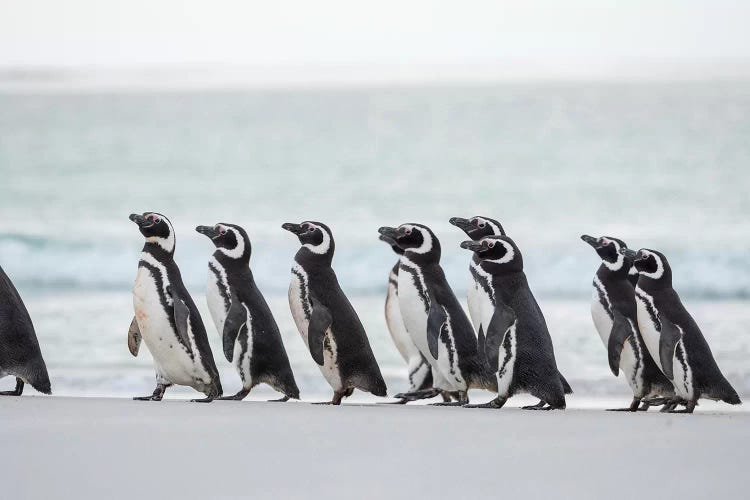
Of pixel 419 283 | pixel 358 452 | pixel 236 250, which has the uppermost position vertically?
pixel 236 250

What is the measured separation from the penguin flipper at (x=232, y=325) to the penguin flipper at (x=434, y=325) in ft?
2.61

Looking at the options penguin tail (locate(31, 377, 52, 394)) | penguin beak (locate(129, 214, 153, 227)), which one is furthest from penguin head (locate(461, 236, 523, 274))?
penguin tail (locate(31, 377, 52, 394))

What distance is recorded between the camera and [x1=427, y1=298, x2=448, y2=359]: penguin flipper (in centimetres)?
583

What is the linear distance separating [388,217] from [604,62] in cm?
400

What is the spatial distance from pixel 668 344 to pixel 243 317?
5.87 ft

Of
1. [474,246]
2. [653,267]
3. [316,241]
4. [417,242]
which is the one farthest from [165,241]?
[653,267]

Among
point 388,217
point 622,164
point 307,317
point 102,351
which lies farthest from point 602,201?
point 307,317

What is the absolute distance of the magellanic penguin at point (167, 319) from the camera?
5.89m

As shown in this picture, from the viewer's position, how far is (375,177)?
61.9 feet

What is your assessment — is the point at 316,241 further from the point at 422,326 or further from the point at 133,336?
the point at 133,336

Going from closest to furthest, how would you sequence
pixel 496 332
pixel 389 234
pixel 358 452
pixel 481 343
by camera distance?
1. pixel 358 452
2. pixel 496 332
3. pixel 481 343
4. pixel 389 234

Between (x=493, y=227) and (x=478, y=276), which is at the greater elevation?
(x=493, y=227)

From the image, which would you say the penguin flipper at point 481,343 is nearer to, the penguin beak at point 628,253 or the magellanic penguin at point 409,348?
the magellanic penguin at point 409,348

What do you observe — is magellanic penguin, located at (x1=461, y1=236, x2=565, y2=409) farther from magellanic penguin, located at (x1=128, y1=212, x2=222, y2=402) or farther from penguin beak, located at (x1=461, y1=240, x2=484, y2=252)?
magellanic penguin, located at (x1=128, y1=212, x2=222, y2=402)
